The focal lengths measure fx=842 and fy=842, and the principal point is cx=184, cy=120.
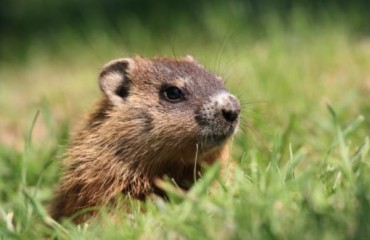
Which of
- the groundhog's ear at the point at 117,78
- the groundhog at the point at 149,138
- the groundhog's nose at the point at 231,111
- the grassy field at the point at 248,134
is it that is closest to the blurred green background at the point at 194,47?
the grassy field at the point at 248,134

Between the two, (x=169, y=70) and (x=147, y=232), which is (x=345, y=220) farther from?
(x=169, y=70)

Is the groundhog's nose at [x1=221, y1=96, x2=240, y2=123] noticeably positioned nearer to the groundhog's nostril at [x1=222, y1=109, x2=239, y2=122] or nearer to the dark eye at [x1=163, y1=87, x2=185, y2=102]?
the groundhog's nostril at [x1=222, y1=109, x2=239, y2=122]

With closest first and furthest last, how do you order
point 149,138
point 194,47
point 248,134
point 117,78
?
point 149,138 → point 117,78 → point 248,134 → point 194,47

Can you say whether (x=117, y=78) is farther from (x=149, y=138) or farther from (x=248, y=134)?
(x=248, y=134)

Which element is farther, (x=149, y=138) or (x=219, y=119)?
(x=149, y=138)

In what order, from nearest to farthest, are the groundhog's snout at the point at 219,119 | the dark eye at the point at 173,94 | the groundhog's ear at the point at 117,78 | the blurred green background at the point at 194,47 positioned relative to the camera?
the groundhog's snout at the point at 219,119 < the dark eye at the point at 173,94 < the groundhog's ear at the point at 117,78 < the blurred green background at the point at 194,47

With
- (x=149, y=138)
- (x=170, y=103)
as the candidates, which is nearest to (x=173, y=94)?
(x=170, y=103)

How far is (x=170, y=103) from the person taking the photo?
17.0 feet

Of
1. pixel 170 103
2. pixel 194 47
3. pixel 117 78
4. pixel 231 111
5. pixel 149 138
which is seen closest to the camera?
pixel 231 111

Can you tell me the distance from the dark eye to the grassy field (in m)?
0.52

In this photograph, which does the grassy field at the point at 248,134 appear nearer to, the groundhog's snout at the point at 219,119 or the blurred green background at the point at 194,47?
the blurred green background at the point at 194,47

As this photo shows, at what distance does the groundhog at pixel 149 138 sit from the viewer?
16.2 feet

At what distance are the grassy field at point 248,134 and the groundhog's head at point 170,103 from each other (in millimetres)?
279

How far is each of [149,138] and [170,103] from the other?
11.2 inches
